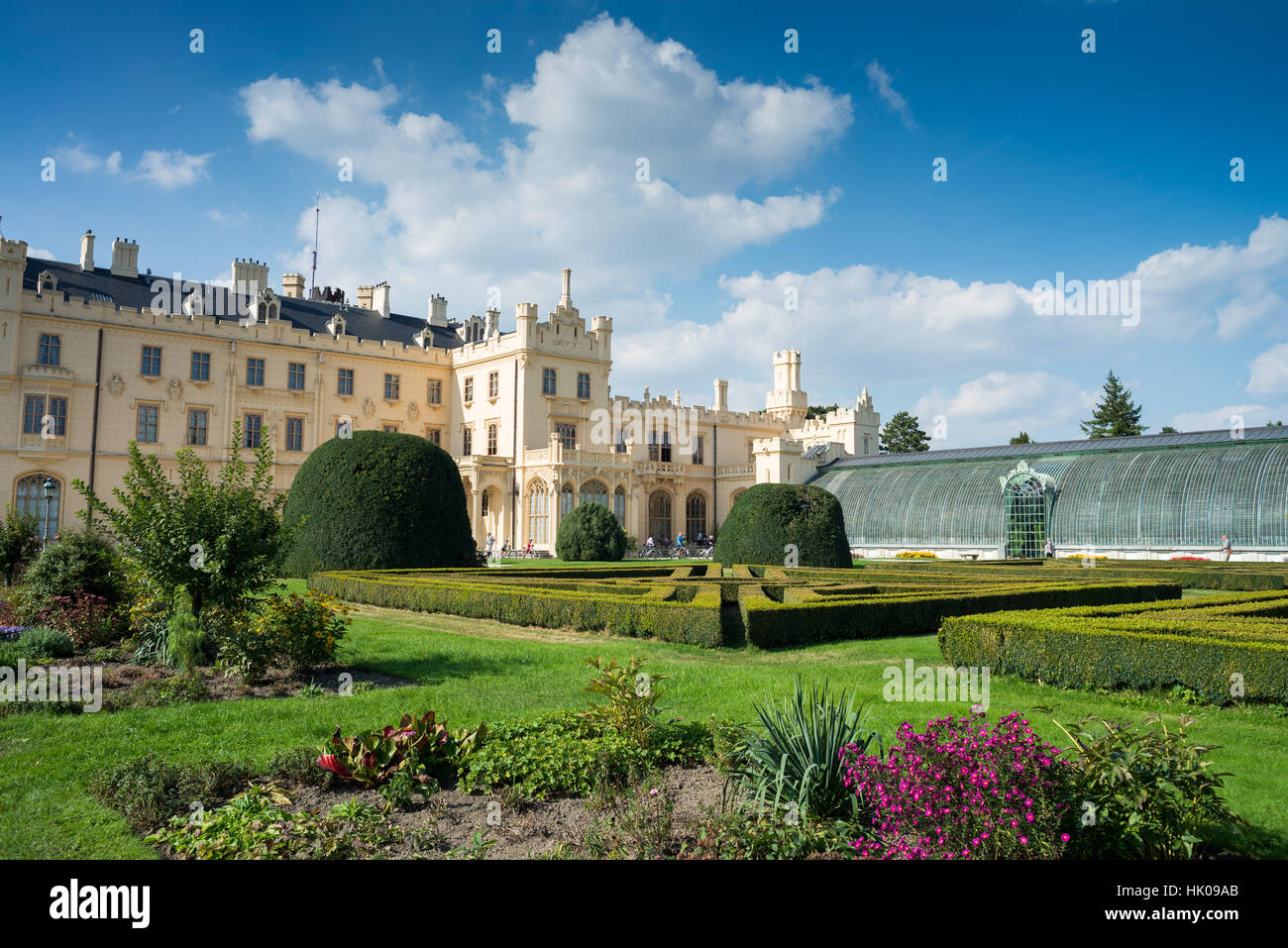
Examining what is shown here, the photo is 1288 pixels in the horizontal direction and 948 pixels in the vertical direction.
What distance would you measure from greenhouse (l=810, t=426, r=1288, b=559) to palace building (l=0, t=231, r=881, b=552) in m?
5.85

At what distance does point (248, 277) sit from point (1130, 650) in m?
42.9

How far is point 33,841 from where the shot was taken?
5.00 meters

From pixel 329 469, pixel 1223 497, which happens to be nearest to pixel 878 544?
pixel 1223 497

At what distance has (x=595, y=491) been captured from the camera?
4106 centimetres

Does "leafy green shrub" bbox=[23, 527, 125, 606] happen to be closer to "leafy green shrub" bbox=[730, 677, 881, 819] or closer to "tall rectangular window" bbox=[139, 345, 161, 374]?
"leafy green shrub" bbox=[730, 677, 881, 819]

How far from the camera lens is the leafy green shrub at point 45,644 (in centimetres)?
993

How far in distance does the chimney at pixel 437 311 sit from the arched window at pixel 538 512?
1474cm

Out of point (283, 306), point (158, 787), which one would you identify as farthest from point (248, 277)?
point (158, 787)

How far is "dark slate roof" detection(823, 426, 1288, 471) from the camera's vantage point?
31.6 m

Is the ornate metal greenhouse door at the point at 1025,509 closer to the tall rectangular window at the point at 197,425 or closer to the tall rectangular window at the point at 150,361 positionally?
the tall rectangular window at the point at 197,425

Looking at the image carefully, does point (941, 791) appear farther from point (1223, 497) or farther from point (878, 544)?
point (878, 544)

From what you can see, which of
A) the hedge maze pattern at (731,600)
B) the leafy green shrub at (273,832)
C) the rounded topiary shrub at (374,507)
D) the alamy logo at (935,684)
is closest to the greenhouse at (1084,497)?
the hedge maze pattern at (731,600)
